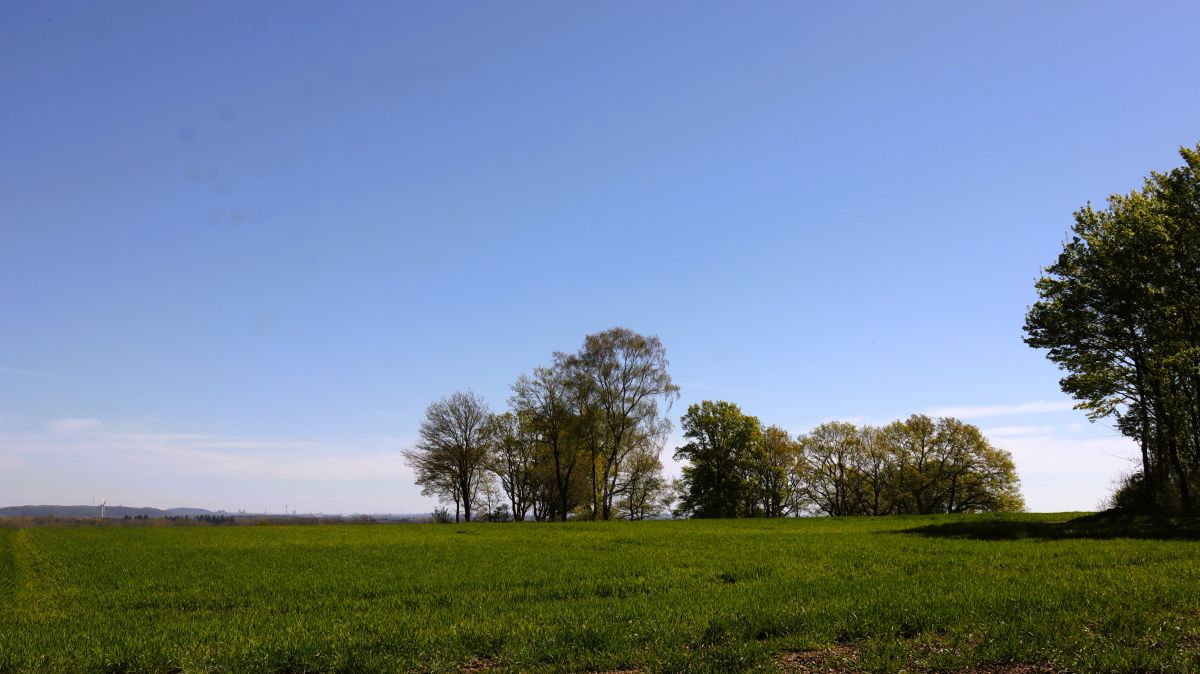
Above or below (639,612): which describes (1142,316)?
above

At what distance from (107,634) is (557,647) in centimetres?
873

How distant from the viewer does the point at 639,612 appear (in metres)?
13.1

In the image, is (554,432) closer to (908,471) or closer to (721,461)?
(721,461)

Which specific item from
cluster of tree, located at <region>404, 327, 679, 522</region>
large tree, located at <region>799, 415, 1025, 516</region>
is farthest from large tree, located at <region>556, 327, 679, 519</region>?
large tree, located at <region>799, 415, 1025, 516</region>

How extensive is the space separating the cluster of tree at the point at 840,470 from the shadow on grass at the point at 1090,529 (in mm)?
43030

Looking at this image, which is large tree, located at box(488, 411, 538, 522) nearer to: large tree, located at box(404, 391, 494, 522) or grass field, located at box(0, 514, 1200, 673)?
large tree, located at box(404, 391, 494, 522)

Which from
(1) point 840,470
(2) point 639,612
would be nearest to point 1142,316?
(2) point 639,612

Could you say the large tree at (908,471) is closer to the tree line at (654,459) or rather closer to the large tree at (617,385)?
the tree line at (654,459)

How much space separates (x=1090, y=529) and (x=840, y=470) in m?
63.2

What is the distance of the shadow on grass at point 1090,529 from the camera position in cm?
2889

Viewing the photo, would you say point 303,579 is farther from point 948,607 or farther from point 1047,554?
point 1047,554

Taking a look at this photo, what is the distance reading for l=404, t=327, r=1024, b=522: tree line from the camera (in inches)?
2864

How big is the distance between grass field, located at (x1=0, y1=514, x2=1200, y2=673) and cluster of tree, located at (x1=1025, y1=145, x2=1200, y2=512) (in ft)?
46.9

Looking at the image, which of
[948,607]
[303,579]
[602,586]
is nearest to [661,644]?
[948,607]
